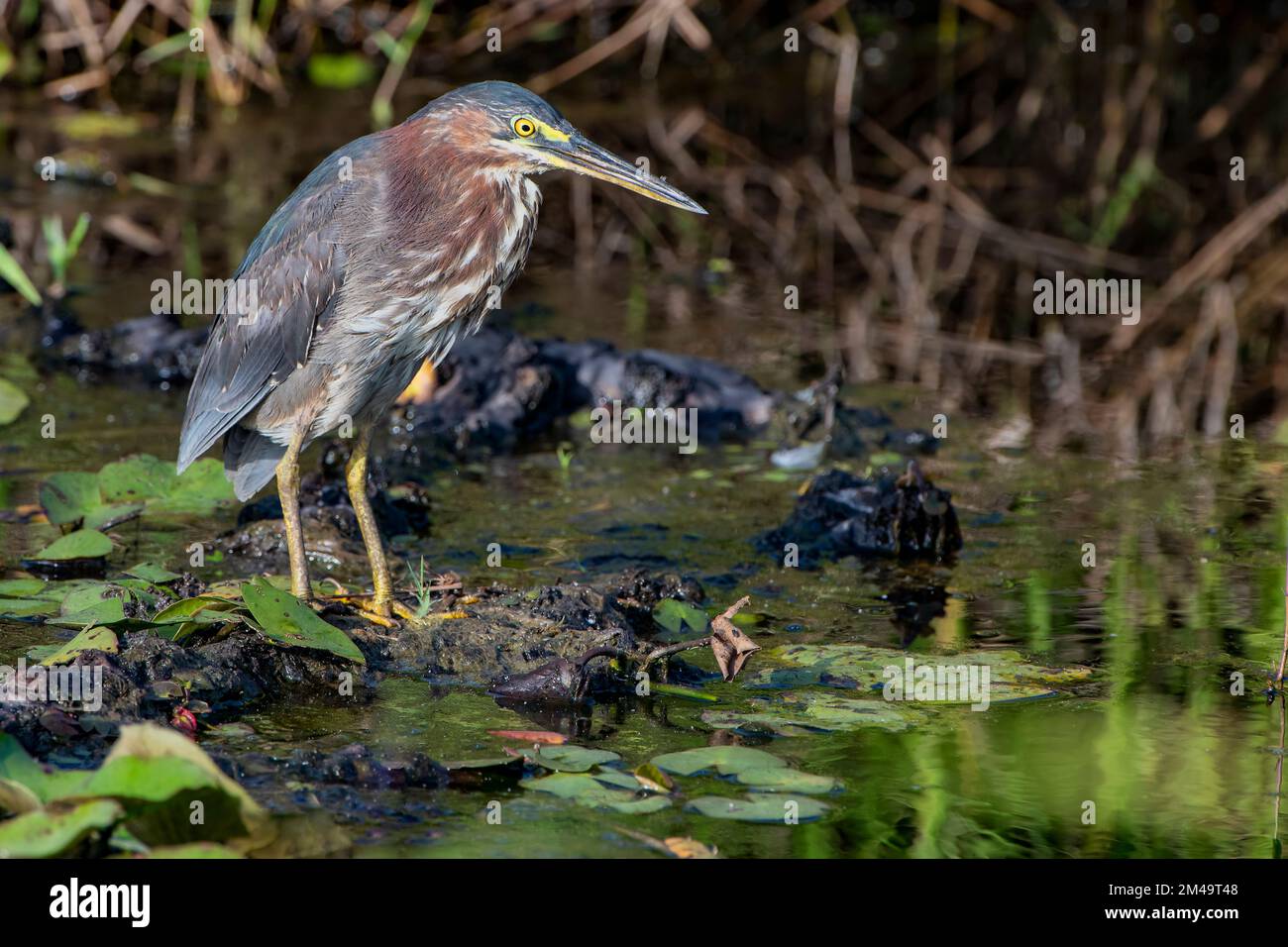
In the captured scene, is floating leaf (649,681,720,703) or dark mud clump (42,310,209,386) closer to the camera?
floating leaf (649,681,720,703)

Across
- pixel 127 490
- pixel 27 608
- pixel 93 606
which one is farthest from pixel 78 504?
pixel 93 606

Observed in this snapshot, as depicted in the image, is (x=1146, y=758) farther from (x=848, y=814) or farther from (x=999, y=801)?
(x=848, y=814)

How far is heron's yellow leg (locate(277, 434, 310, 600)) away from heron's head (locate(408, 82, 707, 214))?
1183 millimetres

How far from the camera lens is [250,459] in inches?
241

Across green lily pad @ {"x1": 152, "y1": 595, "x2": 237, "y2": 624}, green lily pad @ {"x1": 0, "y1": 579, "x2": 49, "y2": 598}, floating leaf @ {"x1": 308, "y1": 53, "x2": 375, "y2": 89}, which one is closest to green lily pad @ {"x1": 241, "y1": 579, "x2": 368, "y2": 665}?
green lily pad @ {"x1": 152, "y1": 595, "x2": 237, "y2": 624}

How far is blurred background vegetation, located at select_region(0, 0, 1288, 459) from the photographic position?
31.1 ft

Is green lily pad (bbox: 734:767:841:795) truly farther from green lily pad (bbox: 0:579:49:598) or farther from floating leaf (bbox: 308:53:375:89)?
floating leaf (bbox: 308:53:375:89)

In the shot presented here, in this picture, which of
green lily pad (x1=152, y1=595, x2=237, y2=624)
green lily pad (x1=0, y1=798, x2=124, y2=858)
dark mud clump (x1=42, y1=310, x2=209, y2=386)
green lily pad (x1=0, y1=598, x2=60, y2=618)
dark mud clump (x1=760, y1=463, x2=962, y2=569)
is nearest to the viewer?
green lily pad (x1=0, y1=798, x2=124, y2=858)

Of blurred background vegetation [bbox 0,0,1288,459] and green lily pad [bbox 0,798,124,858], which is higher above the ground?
blurred background vegetation [bbox 0,0,1288,459]

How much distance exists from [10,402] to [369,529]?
269 cm

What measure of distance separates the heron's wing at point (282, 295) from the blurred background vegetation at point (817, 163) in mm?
3344

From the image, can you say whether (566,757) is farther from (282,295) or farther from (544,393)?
(544,393)

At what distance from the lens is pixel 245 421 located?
6016 mm

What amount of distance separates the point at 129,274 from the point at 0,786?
6.67m
